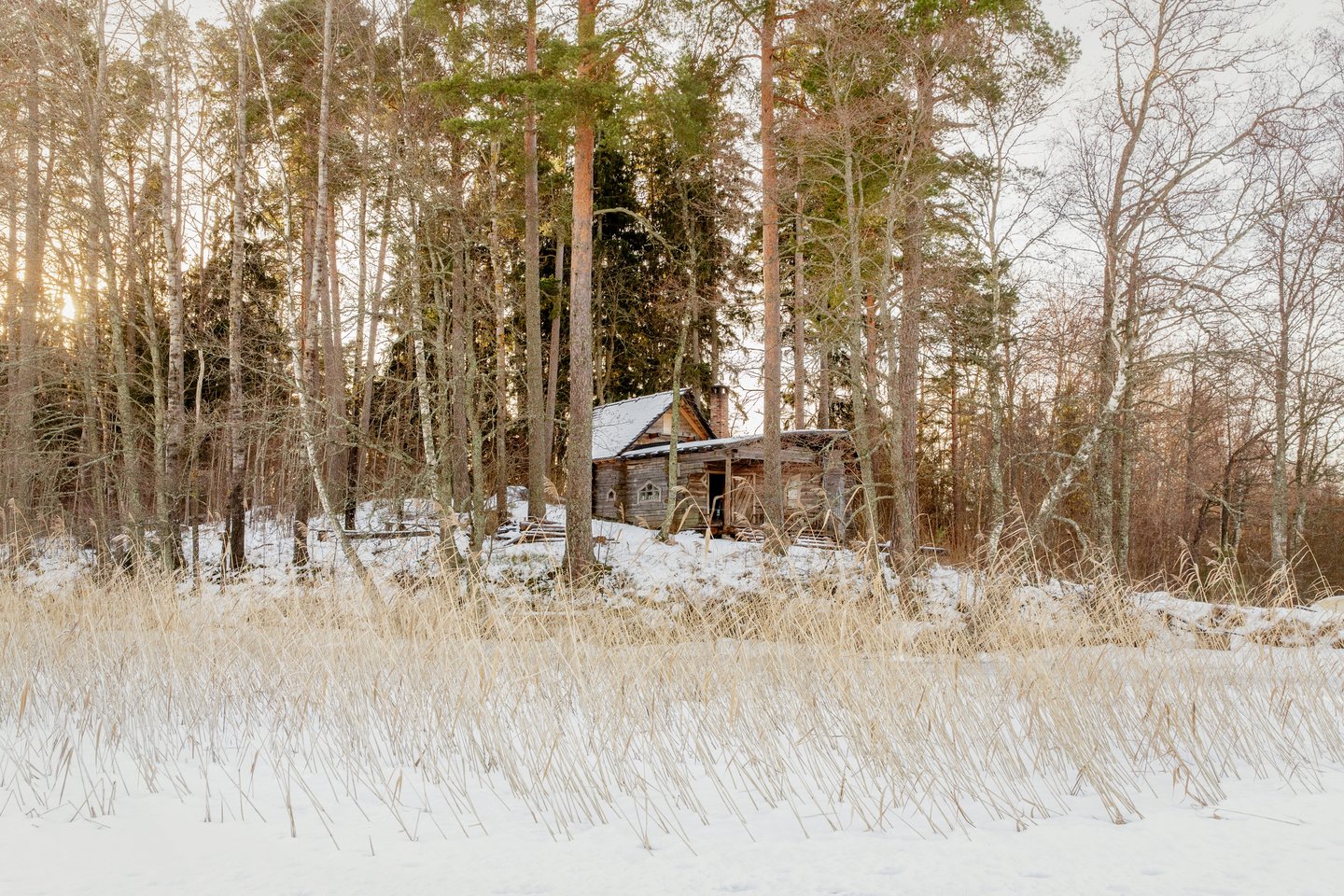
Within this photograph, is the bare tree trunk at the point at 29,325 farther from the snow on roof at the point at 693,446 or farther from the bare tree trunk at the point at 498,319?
the snow on roof at the point at 693,446

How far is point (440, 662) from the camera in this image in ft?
16.4

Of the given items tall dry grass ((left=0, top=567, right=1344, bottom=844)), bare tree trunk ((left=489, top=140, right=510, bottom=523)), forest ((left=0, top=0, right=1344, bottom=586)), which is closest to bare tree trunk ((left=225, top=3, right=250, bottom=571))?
forest ((left=0, top=0, right=1344, bottom=586))

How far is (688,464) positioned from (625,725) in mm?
18630

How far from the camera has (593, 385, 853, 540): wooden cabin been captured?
20766 millimetres

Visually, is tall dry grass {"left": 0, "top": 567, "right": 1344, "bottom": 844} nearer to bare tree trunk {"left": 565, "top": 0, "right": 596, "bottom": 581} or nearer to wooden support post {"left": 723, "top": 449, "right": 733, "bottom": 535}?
bare tree trunk {"left": 565, "top": 0, "right": 596, "bottom": 581}

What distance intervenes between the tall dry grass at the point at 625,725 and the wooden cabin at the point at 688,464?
14.0 m

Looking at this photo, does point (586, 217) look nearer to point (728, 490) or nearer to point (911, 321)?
point (911, 321)

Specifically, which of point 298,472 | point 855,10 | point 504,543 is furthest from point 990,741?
point 298,472

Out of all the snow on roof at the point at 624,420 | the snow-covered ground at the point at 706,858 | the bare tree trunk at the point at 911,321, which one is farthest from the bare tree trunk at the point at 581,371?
the snow on roof at the point at 624,420

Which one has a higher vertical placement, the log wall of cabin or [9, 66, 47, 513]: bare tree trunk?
[9, 66, 47, 513]: bare tree trunk

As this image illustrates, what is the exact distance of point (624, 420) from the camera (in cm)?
2500

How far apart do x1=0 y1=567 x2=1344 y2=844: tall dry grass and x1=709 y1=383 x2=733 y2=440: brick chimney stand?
21.5 metres

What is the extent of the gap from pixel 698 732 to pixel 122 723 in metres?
3.39

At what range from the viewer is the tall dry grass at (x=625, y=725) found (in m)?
3.72
